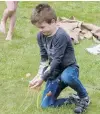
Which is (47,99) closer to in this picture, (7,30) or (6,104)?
(6,104)

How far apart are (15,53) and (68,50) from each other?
2.34 meters

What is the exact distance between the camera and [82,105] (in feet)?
14.6

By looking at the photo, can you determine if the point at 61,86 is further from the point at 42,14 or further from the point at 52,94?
the point at 42,14

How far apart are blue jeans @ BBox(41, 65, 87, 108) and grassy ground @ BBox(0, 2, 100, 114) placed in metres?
0.09

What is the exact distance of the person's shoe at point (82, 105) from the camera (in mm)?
4391

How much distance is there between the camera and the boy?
396cm

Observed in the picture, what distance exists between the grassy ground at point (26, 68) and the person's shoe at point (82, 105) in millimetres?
98

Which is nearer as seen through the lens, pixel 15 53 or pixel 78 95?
pixel 78 95

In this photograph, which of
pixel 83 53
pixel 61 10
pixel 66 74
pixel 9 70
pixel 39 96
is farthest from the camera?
pixel 61 10

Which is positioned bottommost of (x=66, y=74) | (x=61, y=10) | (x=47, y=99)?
(x=61, y=10)

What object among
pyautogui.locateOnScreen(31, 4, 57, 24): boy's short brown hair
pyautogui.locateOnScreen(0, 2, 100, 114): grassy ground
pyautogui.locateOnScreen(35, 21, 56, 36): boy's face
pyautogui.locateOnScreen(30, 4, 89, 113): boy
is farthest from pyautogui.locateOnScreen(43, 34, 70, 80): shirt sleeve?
pyautogui.locateOnScreen(0, 2, 100, 114): grassy ground

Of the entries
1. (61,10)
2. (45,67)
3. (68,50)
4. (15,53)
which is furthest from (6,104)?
(61,10)

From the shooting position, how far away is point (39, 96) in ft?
15.8

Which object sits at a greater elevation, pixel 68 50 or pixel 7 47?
pixel 68 50
